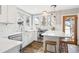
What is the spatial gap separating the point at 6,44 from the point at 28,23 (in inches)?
15.1

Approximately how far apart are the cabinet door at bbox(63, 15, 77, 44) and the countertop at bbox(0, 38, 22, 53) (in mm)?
652

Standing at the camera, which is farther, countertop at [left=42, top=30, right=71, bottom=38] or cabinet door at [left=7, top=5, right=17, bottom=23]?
countertop at [left=42, top=30, right=71, bottom=38]

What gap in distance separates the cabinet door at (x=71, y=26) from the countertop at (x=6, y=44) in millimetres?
652

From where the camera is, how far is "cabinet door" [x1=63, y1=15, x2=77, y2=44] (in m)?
1.01

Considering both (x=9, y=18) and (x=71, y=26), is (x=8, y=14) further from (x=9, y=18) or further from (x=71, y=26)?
(x=71, y=26)

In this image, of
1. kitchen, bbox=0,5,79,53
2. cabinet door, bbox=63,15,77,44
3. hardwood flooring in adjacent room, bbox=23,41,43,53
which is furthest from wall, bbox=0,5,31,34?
cabinet door, bbox=63,15,77,44

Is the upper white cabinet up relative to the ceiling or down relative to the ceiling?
down

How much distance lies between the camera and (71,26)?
3.38ft

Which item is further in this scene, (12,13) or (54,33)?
(54,33)

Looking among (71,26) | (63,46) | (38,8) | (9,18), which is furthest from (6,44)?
(71,26)

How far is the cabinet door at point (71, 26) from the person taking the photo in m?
1.01

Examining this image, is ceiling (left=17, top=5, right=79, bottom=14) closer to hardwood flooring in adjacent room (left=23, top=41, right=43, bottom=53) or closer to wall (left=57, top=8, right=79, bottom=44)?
wall (left=57, top=8, right=79, bottom=44)

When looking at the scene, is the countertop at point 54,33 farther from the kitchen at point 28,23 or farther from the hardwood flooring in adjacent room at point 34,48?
the hardwood flooring in adjacent room at point 34,48
